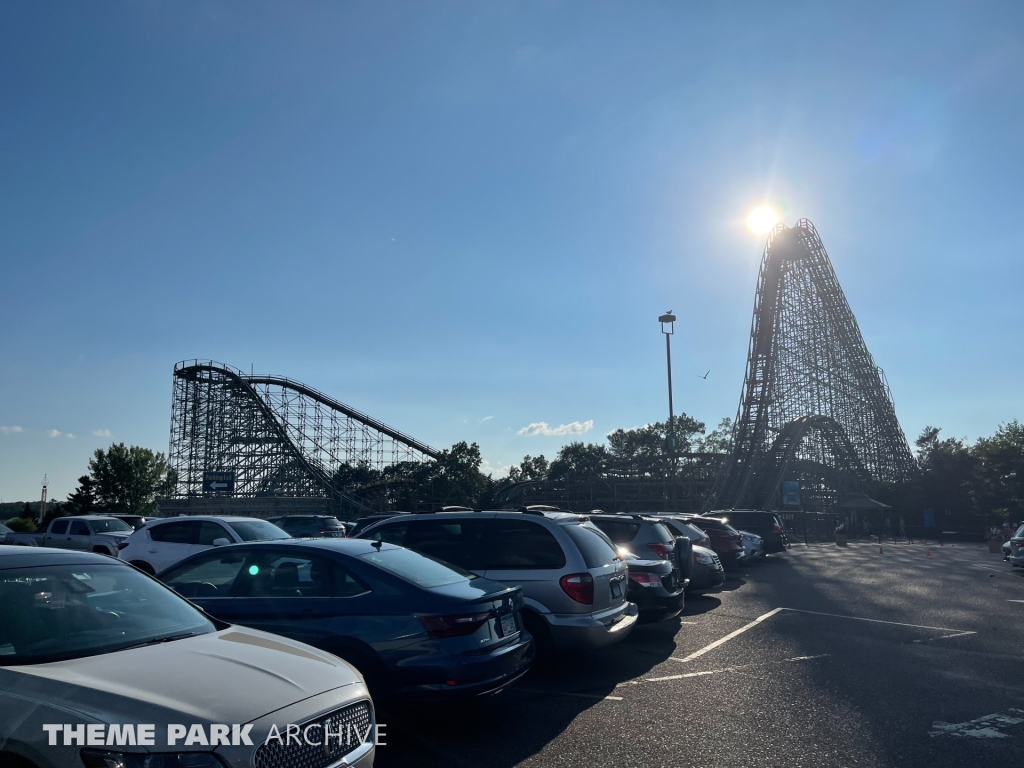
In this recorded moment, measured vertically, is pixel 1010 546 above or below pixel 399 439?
below

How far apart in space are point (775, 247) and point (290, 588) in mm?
44963

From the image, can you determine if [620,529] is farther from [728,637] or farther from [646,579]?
[728,637]

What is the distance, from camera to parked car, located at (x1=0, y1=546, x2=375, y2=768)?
286 cm

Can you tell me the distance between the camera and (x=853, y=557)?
23641 mm

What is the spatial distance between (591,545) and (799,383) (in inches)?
1602

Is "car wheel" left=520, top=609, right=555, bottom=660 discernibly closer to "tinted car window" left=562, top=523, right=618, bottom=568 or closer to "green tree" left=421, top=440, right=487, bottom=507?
"tinted car window" left=562, top=523, right=618, bottom=568

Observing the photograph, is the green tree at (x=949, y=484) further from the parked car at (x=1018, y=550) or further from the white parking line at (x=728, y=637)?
the white parking line at (x=728, y=637)

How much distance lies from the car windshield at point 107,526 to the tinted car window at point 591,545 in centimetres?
1555

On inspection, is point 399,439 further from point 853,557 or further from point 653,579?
point 653,579

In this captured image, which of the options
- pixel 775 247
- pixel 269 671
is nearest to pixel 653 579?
pixel 269 671

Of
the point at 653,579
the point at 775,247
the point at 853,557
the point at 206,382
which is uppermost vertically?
the point at 775,247

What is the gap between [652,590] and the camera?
29.9 feet

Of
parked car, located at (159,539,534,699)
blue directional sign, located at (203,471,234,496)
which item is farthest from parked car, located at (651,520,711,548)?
blue directional sign, located at (203,471,234,496)

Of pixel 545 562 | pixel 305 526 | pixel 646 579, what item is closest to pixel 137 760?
pixel 545 562
